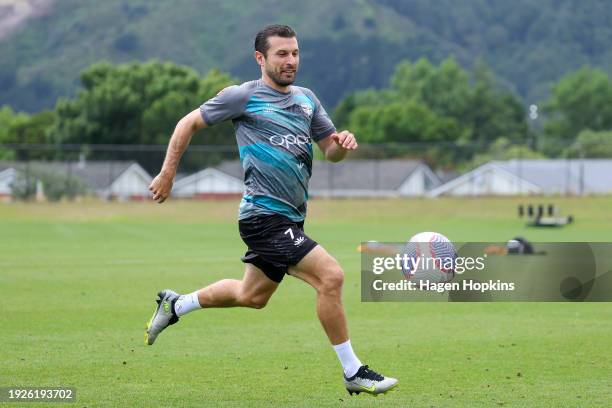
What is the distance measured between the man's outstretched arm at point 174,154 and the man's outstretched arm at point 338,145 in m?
1.06

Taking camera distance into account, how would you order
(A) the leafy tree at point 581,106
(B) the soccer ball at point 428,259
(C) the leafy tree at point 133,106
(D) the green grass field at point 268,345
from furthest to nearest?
1. (A) the leafy tree at point 581,106
2. (C) the leafy tree at point 133,106
3. (B) the soccer ball at point 428,259
4. (D) the green grass field at point 268,345

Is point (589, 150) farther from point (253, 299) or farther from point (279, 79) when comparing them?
point (279, 79)

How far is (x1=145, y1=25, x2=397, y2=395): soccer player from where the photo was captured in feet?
28.8

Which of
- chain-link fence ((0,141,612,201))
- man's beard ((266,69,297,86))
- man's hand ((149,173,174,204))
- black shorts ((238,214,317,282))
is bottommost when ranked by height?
chain-link fence ((0,141,612,201))

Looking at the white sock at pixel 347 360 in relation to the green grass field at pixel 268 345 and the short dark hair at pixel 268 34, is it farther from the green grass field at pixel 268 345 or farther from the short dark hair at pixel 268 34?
the short dark hair at pixel 268 34

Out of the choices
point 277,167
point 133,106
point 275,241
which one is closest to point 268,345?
point 275,241

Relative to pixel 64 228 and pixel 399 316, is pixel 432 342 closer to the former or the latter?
pixel 399 316

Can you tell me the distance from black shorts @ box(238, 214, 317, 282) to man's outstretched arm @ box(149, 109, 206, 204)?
2.25ft

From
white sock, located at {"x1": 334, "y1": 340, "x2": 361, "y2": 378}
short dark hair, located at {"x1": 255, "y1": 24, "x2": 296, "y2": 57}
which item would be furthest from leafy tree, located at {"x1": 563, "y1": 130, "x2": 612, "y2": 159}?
white sock, located at {"x1": 334, "y1": 340, "x2": 361, "y2": 378}

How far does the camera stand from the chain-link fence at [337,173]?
180ft

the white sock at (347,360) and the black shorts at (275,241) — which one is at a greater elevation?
the black shorts at (275,241)

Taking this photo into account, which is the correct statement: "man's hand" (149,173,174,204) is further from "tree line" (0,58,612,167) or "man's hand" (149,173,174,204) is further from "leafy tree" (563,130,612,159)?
"leafy tree" (563,130,612,159)

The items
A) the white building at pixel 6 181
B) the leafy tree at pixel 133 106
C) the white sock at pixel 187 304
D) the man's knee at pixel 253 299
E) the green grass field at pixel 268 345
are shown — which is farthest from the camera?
the leafy tree at pixel 133 106

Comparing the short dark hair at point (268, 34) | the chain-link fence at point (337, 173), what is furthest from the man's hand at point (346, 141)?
the chain-link fence at point (337, 173)
